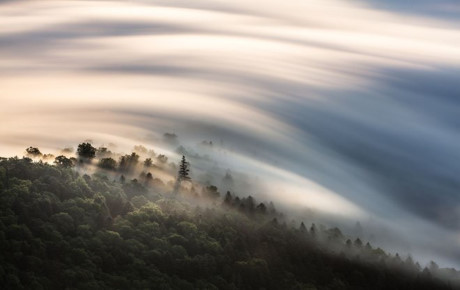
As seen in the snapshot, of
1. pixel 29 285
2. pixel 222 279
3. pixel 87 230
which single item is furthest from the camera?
pixel 222 279

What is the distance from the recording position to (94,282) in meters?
164

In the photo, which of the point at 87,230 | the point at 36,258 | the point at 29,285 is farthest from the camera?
the point at 87,230

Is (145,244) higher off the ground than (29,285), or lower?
higher

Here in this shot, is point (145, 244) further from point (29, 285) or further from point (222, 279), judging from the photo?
point (29, 285)

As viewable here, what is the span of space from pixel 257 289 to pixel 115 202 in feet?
109

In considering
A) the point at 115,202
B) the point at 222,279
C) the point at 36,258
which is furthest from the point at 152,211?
the point at 36,258

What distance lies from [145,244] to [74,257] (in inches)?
692

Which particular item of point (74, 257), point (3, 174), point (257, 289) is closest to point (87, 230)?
point (74, 257)

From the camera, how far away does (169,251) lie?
189m

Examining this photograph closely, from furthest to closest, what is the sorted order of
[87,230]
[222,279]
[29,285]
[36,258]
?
[222,279]
[87,230]
[36,258]
[29,285]

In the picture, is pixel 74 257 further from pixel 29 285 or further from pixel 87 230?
pixel 29 285

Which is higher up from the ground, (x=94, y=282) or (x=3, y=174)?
(x=3, y=174)

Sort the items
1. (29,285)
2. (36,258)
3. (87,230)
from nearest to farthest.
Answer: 1. (29,285)
2. (36,258)
3. (87,230)

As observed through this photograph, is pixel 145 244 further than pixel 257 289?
No
